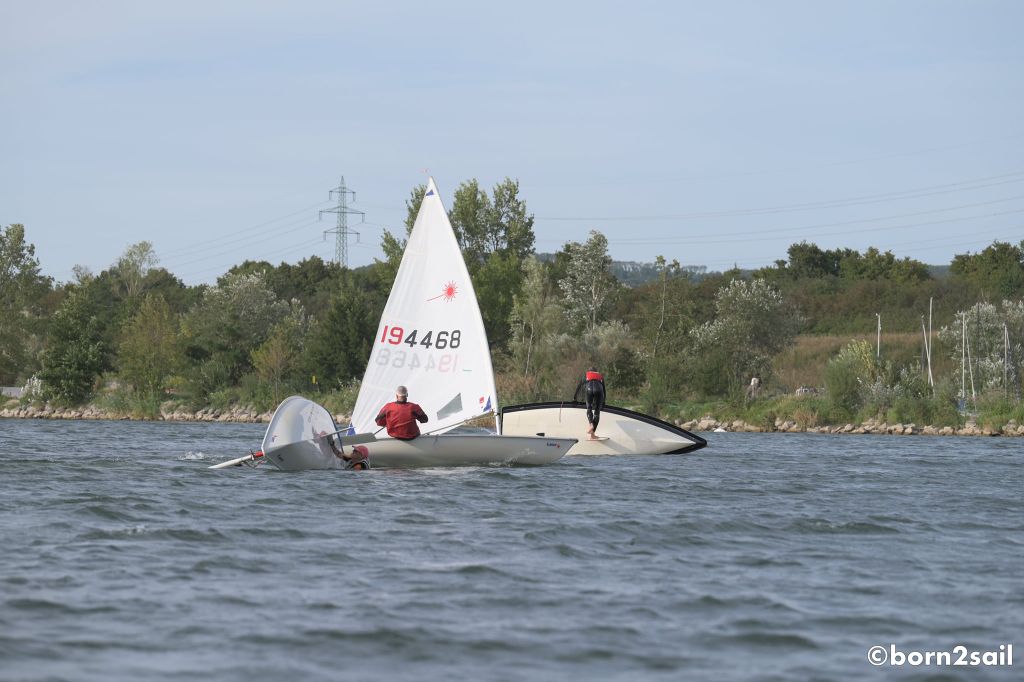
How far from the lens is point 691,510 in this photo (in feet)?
61.2

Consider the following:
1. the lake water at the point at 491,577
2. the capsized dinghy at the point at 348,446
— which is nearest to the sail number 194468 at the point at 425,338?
the capsized dinghy at the point at 348,446

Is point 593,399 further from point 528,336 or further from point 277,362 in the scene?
point 277,362

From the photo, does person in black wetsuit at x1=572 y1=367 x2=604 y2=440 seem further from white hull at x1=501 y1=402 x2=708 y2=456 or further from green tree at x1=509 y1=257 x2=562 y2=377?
green tree at x1=509 y1=257 x2=562 y2=377

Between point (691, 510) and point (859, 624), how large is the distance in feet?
26.5

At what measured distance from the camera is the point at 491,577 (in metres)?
12.5

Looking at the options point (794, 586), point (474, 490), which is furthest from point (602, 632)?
point (474, 490)

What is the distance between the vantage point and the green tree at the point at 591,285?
72188 millimetres

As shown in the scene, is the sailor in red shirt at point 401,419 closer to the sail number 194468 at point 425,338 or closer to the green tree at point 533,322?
the sail number 194468 at point 425,338

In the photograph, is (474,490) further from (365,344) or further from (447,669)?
(365,344)

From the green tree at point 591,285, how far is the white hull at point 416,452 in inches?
1885

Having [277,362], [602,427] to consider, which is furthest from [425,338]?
[277,362]

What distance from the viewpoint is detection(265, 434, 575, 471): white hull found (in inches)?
911

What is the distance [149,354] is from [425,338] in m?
51.0

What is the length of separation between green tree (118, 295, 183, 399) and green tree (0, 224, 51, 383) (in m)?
8.67
